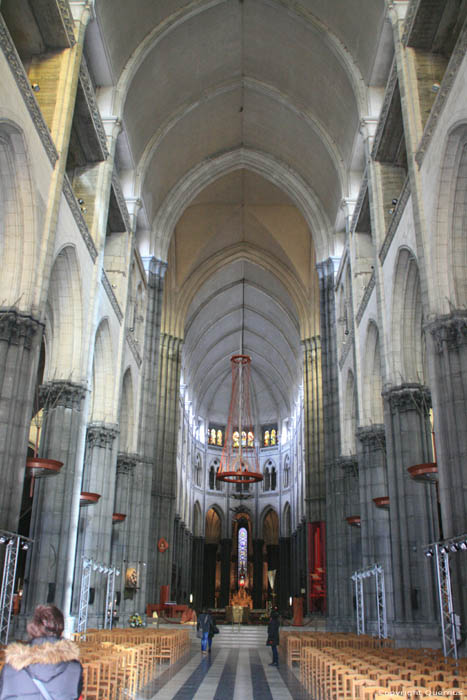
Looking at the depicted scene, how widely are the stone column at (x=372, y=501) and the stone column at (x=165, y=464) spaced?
12.7 meters

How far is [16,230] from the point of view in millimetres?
14703

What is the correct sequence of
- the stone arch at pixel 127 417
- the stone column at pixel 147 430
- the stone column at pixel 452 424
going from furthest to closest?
1. the stone column at pixel 147 430
2. the stone arch at pixel 127 417
3. the stone column at pixel 452 424

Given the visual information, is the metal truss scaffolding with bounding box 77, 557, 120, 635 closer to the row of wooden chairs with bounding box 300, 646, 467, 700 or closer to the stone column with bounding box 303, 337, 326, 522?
the row of wooden chairs with bounding box 300, 646, 467, 700

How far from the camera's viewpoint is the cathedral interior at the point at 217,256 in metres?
14.4

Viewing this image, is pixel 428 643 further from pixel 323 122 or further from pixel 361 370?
pixel 323 122

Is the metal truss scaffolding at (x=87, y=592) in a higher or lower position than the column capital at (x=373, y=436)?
lower

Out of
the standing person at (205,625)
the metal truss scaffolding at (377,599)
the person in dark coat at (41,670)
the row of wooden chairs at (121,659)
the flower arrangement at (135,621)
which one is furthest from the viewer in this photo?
the flower arrangement at (135,621)

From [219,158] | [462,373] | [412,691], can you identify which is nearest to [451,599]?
[462,373]

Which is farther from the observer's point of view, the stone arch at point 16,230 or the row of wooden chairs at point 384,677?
the stone arch at point 16,230

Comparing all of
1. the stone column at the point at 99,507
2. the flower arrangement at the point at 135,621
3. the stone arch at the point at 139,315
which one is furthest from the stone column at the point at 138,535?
the stone arch at the point at 139,315

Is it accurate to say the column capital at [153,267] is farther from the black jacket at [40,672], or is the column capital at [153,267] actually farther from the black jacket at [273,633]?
the black jacket at [40,672]

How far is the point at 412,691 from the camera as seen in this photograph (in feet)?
20.6

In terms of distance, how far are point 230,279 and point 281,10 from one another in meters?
21.5

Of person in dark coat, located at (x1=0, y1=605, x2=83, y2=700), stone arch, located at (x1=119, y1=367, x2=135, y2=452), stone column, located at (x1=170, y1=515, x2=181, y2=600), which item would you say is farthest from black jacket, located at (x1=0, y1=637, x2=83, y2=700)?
stone column, located at (x1=170, y1=515, x2=181, y2=600)
